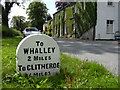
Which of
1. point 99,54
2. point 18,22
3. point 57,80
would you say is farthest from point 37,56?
point 18,22

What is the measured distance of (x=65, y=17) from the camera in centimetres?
3400

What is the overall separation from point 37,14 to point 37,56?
194ft

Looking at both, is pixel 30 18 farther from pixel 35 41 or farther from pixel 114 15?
pixel 35 41

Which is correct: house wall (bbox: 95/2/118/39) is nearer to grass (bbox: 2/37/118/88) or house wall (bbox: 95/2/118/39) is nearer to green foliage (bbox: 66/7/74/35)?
green foliage (bbox: 66/7/74/35)

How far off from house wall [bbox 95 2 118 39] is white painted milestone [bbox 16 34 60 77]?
66.9 ft

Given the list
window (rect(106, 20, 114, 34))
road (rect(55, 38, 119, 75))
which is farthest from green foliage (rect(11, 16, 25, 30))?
road (rect(55, 38, 119, 75))

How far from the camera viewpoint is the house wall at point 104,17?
24298 mm

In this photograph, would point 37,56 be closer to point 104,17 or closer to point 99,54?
point 99,54

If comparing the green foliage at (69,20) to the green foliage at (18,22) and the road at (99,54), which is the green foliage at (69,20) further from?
the green foliage at (18,22)

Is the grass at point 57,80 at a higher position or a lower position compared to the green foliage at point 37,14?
lower

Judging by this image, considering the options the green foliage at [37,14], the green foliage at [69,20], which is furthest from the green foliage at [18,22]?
the green foliage at [69,20]

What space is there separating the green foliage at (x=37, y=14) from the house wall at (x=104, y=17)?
36969mm

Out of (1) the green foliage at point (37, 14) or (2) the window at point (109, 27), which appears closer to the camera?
(2) the window at point (109, 27)

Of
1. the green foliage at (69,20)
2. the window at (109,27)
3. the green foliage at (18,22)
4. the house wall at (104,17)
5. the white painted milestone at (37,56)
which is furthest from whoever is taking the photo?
the green foliage at (18,22)
